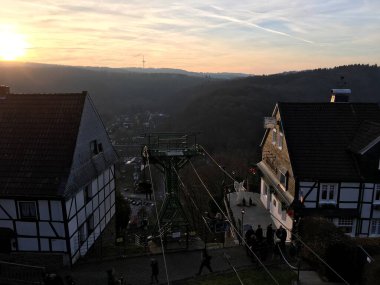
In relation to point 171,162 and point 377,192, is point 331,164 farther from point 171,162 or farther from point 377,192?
point 171,162

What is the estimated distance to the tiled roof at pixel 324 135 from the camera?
23.5 m

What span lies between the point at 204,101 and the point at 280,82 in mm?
50918

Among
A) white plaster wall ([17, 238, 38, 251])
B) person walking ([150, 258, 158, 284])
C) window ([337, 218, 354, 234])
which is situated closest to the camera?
person walking ([150, 258, 158, 284])

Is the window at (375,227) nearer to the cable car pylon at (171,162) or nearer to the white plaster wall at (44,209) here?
the cable car pylon at (171,162)

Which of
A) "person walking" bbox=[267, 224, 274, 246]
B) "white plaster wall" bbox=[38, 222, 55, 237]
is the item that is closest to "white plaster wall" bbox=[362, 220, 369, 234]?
"person walking" bbox=[267, 224, 274, 246]

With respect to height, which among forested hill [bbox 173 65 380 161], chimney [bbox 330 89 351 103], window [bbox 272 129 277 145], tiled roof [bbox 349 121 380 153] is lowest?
forested hill [bbox 173 65 380 161]

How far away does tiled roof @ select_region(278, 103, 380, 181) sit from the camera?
77.3ft

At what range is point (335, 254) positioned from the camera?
16391 mm

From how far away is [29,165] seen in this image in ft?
63.6

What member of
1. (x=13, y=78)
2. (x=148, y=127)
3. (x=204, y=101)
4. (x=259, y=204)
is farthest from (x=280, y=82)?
(x=259, y=204)

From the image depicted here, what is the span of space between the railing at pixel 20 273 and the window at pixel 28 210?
2393 millimetres

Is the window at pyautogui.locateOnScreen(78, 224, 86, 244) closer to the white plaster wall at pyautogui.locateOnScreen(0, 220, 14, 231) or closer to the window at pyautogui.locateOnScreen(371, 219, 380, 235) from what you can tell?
the white plaster wall at pyautogui.locateOnScreen(0, 220, 14, 231)

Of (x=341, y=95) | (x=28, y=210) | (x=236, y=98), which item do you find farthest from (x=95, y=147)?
(x=236, y=98)

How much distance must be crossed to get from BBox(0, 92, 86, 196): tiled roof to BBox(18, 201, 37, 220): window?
30.3 inches
